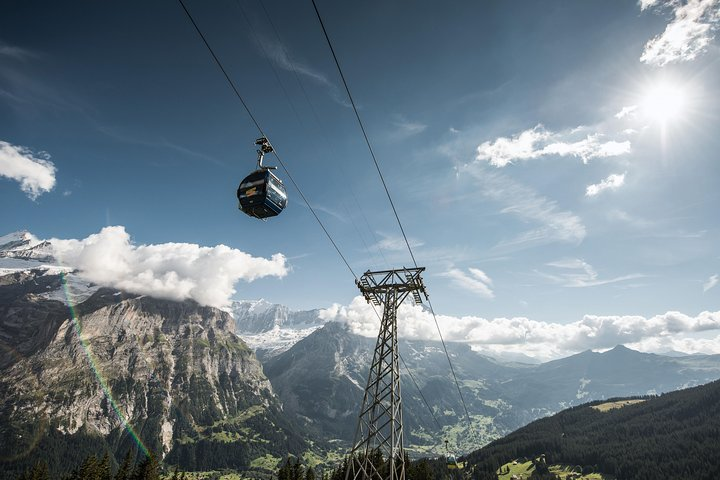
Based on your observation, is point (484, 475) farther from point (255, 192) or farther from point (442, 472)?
point (255, 192)

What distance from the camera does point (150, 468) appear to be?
87.8 metres

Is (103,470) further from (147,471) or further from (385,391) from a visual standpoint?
(385,391)

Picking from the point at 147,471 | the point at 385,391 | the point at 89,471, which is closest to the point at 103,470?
the point at 89,471

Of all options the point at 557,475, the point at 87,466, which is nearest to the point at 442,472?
the point at 557,475

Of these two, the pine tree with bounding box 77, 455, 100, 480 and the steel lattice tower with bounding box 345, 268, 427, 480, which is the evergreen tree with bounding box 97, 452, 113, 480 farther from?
A: the steel lattice tower with bounding box 345, 268, 427, 480

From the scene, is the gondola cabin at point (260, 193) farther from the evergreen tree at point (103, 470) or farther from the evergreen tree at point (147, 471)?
the evergreen tree at point (103, 470)

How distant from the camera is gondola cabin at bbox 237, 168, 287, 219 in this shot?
1961 cm

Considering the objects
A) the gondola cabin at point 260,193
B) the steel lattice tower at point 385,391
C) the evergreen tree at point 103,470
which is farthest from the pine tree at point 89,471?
the gondola cabin at point 260,193

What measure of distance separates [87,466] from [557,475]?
212 m

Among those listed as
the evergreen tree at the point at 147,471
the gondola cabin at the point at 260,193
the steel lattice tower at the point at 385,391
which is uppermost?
the gondola cabin at the point at 260,193

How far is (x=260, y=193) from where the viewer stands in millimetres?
19578

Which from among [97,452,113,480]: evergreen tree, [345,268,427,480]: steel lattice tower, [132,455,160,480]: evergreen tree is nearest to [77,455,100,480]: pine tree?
[97,452,113,480]: evergreen tree

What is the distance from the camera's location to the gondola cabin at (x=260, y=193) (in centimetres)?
1961

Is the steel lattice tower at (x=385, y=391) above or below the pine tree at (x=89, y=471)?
above
